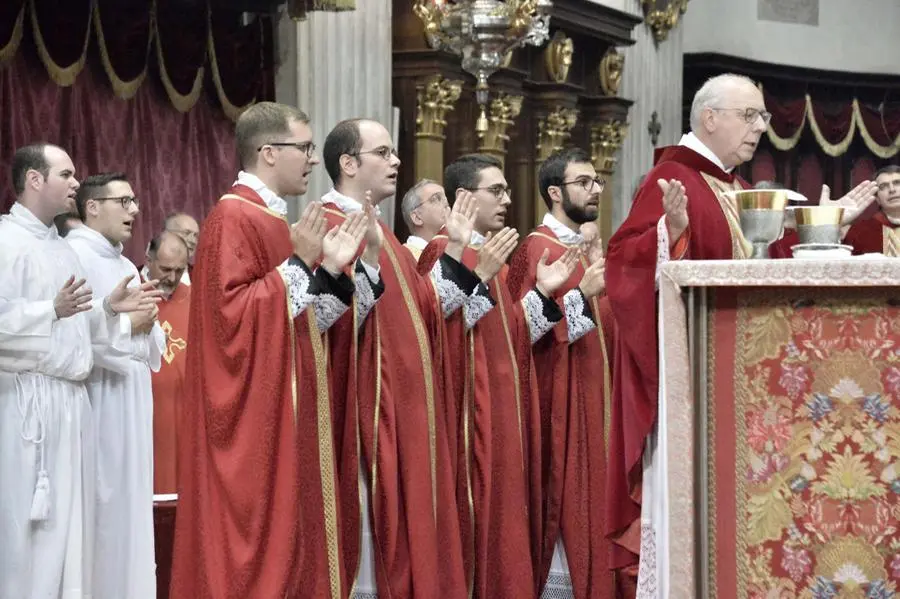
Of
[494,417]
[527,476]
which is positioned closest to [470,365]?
[494,417]

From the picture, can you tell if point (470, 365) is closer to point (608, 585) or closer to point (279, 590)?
point (608, 585)

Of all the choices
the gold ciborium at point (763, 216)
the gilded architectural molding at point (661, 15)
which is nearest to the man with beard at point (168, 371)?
the gold ciborium at point (763, 216)

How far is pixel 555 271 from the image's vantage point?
22.9 feet

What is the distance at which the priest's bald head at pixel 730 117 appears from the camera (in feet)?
18.6

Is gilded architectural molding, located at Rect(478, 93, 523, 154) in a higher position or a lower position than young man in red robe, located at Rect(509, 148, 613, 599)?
higher

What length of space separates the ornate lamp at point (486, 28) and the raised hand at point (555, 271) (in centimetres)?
218

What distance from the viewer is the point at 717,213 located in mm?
5516

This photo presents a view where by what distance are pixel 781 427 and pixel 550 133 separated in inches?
297

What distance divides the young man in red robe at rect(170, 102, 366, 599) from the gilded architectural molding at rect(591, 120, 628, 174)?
7521 millimetres

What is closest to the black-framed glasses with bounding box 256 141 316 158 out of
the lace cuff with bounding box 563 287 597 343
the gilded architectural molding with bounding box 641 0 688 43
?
the lace cuff with bounding box 563 287 597 343

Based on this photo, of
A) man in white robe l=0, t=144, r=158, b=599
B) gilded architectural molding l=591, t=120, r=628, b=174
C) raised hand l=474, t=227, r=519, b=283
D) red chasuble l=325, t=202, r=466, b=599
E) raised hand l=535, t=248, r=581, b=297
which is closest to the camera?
red chasuble l=325, t=202, r=466, b=599

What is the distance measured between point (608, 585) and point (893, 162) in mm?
10103

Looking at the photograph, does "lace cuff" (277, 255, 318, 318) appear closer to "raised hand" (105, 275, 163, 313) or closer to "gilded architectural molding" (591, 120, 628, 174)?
"raised hand" (105, 275, 163, 313)

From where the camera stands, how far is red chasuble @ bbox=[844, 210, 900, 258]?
7.84m
